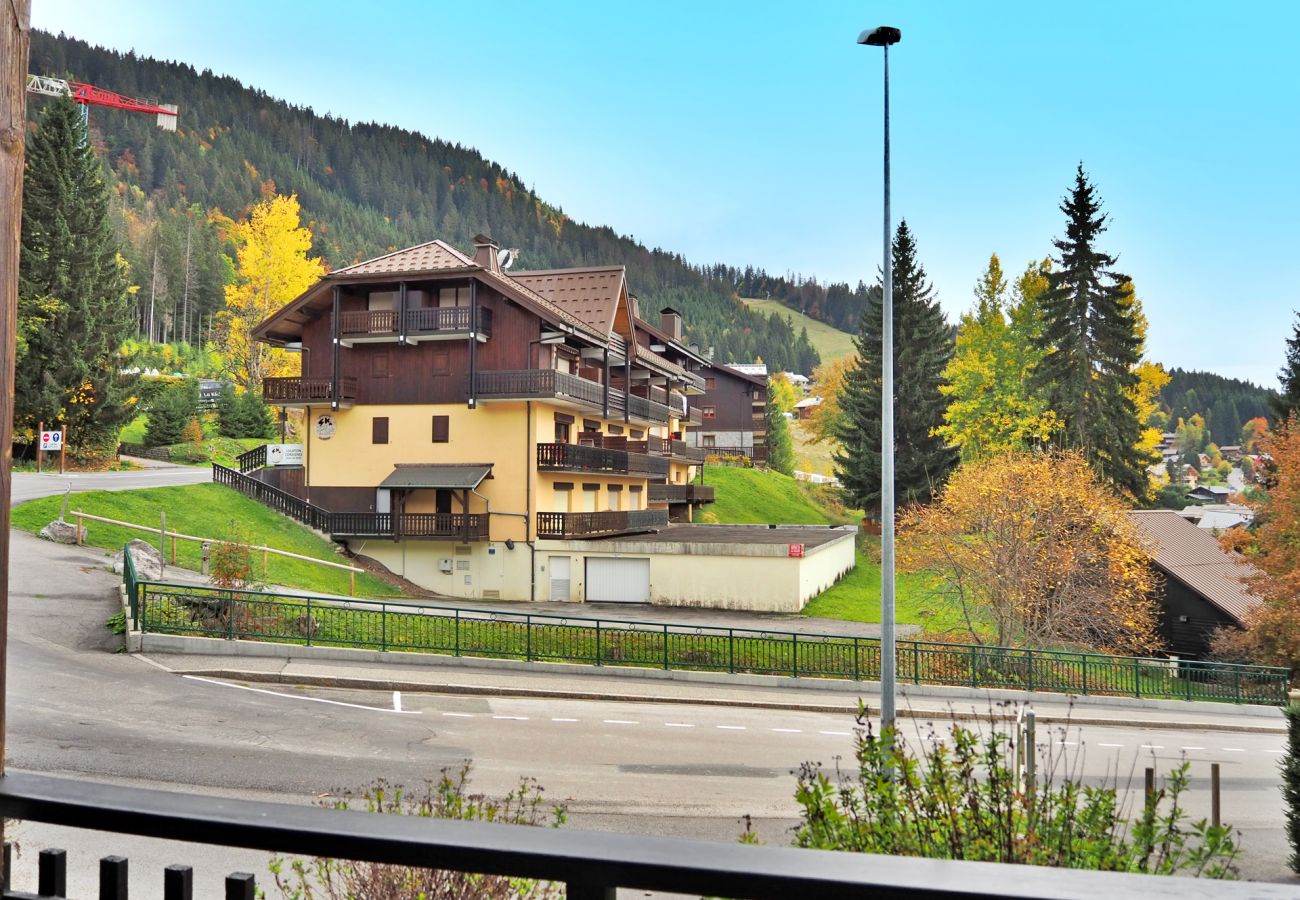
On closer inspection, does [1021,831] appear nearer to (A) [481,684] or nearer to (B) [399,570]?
(A) [481,684]

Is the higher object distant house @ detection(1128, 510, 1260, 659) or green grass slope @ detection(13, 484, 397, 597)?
green grass slope @ detection(13, 484, 397, 597)

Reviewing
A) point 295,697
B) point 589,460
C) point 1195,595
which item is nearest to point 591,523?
point 589,460

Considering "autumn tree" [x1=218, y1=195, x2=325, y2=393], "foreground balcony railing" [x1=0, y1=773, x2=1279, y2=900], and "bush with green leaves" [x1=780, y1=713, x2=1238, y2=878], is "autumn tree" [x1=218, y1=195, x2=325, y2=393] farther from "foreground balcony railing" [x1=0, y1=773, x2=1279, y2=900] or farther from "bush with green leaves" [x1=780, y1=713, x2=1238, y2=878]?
"foreground balcony railing" [x1=0, y1=773, x2=1279, y2=900]

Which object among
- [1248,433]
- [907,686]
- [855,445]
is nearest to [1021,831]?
[907,686]

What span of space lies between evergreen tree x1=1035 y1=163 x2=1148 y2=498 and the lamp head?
34368mm

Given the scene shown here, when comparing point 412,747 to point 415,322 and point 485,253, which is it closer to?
point 415,322

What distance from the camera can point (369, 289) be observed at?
124 feet

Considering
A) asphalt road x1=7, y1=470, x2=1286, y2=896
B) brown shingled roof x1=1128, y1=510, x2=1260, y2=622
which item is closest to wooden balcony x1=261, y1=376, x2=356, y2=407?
asphalt road x1=7, y1=470, x2=1286, y2=896

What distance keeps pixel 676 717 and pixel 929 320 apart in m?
46.4

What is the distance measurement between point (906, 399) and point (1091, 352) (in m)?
11.6

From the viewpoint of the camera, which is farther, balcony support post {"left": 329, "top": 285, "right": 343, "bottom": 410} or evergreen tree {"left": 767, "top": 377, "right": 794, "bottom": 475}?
evergreen tree {"left": 767, "top": 377, "right": 794, "bottom": 475}

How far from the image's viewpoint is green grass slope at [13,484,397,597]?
94.6 feet

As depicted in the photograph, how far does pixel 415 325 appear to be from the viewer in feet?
119

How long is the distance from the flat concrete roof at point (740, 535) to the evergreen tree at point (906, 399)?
23.8ft
